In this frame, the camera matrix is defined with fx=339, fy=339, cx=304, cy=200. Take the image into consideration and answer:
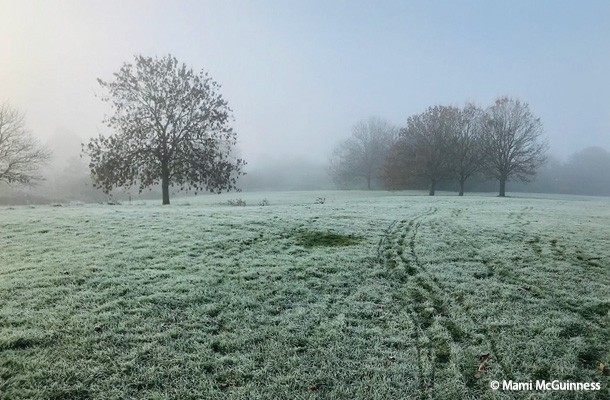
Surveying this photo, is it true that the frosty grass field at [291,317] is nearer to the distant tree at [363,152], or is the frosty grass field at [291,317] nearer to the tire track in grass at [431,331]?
the tire track in grass at [431,331]

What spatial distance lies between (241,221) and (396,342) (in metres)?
11.8

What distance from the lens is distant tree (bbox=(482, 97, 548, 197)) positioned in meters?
49.0

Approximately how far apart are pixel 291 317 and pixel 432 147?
48.0 m

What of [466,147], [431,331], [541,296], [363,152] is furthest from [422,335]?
[363,152]

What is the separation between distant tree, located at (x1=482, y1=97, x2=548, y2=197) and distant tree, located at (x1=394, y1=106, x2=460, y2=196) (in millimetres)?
5429

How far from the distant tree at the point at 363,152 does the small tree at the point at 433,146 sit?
47.3 feet

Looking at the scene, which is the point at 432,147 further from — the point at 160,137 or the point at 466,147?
the point at 160,137

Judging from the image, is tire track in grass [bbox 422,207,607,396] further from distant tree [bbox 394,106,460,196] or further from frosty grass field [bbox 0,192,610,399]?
distant tree [bbox 394,106,460,196]

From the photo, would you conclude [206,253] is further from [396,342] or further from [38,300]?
[396,342]

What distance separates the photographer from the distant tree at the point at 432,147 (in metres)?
49.6

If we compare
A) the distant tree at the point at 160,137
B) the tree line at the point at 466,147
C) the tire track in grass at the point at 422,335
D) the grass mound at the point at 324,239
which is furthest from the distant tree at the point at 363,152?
the tire track in grass at the point at 422,335

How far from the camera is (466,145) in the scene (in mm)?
50094

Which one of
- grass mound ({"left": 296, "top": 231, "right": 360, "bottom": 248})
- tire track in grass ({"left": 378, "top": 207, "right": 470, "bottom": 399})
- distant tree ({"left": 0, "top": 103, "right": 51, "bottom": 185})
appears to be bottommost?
tire track in grass ({"left": 378, "top": 207, "right": 470, "bottom": 399})

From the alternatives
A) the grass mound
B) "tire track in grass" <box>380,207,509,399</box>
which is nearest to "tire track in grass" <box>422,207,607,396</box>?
"tire track in grass" <box>380,207,509,399</box>
